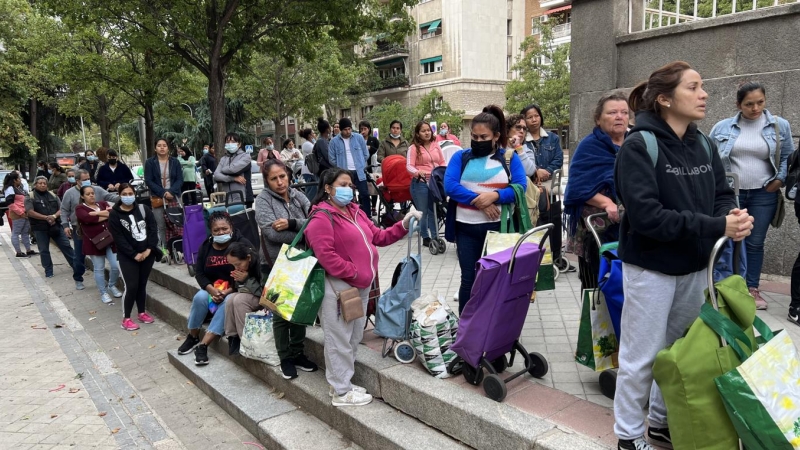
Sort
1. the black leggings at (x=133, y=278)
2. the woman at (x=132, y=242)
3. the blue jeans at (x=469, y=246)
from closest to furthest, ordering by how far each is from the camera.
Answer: the blue jeans at (x=469, y=246) → the woman at (x=132, y=242) → the black leggings at (x=133, y=278)

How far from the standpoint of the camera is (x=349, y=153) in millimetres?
9094

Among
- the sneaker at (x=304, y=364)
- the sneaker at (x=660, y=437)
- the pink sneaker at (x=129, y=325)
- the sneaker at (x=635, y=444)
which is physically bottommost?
A: the pink sneaker at (x=129, y=325)

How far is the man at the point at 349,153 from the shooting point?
9031mm

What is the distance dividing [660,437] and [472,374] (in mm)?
1195

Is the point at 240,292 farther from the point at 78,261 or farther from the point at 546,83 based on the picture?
the point at 546,83

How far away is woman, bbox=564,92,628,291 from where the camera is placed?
154 inches

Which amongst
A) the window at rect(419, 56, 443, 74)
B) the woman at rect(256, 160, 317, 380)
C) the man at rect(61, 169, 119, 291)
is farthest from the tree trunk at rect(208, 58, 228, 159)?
the window at rect(419, 56, 443, 74)

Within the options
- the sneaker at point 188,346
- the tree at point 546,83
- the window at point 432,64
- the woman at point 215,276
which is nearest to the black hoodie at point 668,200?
the woman at point 215,276

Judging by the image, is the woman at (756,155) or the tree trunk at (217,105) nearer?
the woman at (756,155)

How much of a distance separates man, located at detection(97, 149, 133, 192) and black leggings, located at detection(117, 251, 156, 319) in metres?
3.33

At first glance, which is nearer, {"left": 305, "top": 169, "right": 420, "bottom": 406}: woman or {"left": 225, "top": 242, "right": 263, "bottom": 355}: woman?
{"left": 305, "top": 169, "right": 420, "bottom": 406}: woman

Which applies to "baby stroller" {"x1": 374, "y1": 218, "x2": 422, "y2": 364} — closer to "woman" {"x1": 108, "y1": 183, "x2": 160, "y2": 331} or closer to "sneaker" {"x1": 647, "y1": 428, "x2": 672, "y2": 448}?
"sneaker" {"x1": 647, "y1": 428, "x2": 672, "y2": 448}

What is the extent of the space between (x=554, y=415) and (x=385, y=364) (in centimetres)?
139

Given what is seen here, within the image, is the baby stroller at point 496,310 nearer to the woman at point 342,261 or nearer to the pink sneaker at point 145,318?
the woman at point 342,261
